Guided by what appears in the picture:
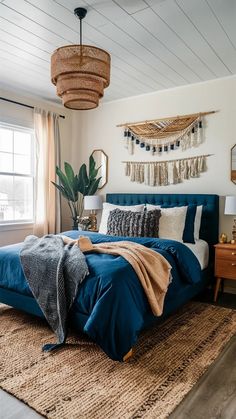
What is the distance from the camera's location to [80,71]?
2.32 m

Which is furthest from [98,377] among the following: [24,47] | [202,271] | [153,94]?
[153,94]

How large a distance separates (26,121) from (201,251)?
3.06 meters

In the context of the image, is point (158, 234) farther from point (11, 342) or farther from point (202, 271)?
point (11, 342)

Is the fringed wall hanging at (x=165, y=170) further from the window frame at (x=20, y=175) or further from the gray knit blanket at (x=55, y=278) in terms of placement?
the gray knit blanket at (x=55, y=278)

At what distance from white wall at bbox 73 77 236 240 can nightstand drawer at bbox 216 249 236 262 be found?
528 mm

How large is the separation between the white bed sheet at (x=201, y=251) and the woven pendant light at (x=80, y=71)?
196 cm

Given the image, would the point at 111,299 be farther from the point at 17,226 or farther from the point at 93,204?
the point at 17,226

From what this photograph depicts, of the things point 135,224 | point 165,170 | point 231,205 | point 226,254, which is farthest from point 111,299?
point 165,170

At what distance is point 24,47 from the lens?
321cm

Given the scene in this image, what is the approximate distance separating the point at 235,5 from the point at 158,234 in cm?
226

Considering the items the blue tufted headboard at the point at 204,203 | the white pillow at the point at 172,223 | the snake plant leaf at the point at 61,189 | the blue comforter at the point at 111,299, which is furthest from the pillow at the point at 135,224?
the snake plant leaf at the point at 61,189

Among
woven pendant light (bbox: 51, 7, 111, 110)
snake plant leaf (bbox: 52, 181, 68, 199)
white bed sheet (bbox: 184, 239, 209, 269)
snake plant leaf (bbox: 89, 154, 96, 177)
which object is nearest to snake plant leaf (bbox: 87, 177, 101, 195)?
snake plant leaf (bbox: 89, 154, 96, 177)

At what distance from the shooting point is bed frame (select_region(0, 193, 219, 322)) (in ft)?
9.64

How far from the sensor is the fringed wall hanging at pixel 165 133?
13.8 feet
